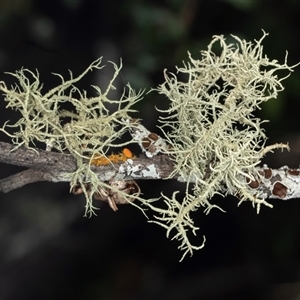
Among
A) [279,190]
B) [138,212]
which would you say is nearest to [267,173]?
[279,190]

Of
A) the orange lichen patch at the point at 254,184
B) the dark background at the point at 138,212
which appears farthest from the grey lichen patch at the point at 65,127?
the dark background at the point at 138,212

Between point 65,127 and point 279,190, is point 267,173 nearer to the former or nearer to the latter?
point 279,190

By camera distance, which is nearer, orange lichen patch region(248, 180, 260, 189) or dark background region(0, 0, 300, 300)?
orange lichen patch region(248, 180, 260, 189)

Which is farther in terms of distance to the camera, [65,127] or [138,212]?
[138,212]

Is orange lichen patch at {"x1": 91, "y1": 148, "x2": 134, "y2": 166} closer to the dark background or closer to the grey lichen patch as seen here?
the grey lichen patch

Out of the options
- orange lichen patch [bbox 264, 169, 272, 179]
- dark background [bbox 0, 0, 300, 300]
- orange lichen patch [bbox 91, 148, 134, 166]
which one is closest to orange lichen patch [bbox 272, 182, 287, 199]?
orange lichen patch [bbox 264, 169, 272, 179]

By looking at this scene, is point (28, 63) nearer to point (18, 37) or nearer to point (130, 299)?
point (18, 37)

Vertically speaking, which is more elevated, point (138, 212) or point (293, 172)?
point (293, 172)

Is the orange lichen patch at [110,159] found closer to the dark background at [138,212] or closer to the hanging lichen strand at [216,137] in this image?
the hanging lichen strand at [216,137]
